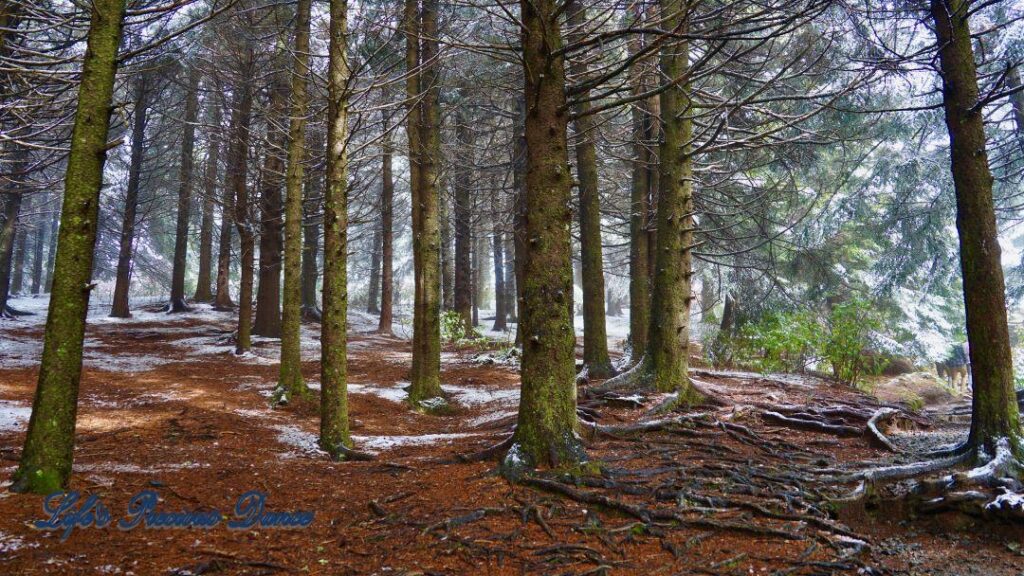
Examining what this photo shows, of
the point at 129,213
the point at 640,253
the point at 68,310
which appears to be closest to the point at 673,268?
the point at 640,253

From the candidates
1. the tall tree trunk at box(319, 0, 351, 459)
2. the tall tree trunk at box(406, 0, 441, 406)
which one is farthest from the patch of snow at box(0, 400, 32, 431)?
the tall tree trunk at box(406, 0, 441, 406)

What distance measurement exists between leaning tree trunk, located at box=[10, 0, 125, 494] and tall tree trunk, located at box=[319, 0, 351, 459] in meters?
2.13

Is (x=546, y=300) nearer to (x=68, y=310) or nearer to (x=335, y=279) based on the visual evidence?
(x=335, y=279)

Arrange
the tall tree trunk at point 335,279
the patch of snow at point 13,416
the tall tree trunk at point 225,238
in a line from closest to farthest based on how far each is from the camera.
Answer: the tall tree trunk at point 335,279, the patch of snow at point 13,416, the tall tree trunk at point 225,238

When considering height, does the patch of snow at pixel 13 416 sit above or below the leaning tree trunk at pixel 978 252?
below

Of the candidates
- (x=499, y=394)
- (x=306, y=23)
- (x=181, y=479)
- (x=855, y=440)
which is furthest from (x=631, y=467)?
(x=306, y=23)

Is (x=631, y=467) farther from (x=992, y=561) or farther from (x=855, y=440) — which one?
(x=855, y=440)

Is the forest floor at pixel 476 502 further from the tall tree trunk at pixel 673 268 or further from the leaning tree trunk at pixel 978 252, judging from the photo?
the leaning tree trunk at pixel 978 252

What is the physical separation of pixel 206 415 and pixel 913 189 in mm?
16114

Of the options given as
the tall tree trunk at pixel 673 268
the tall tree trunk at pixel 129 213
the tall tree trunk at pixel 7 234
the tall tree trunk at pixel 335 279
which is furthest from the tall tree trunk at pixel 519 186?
the tall tree trunk at pixel 7 234

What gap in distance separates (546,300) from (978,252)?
3538 mm

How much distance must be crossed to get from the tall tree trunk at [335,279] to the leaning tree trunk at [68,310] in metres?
2.13

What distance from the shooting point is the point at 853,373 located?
11.5m

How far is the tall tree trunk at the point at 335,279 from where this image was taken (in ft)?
19.2
